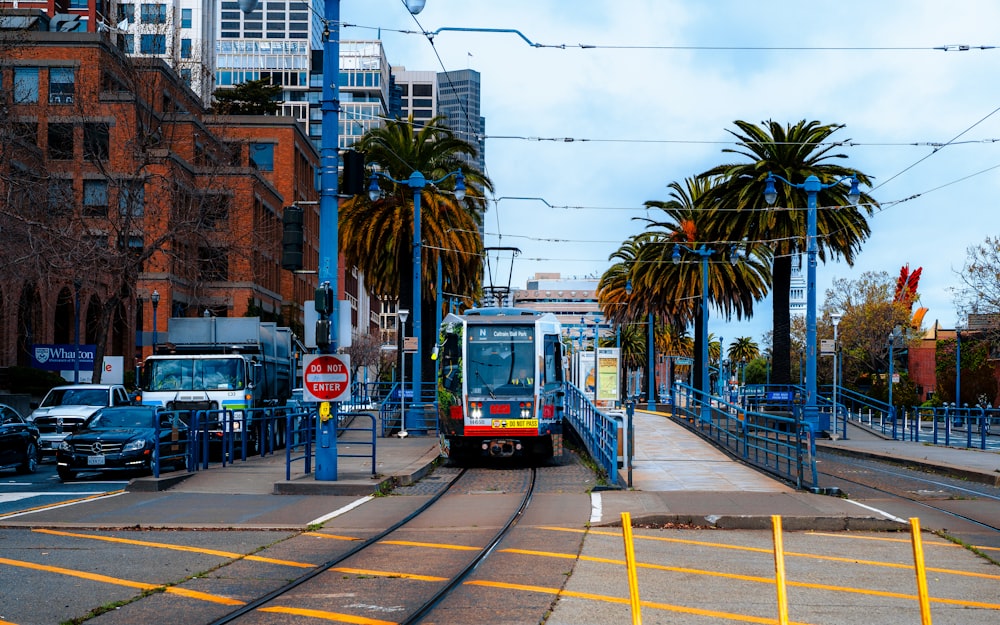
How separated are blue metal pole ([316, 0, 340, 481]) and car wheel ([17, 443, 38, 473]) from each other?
9.25 m

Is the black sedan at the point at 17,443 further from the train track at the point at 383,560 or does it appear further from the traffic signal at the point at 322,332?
the train track at the point at 383,560

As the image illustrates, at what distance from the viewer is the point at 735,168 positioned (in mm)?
41156

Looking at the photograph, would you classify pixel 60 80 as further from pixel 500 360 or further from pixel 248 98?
pixel 500 360

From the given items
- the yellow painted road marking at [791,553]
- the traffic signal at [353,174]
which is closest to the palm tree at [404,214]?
the traffic signal at [353,174]

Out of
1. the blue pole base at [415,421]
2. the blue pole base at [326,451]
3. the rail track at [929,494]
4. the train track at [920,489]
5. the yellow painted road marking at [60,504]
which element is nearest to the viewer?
the rail track at [929,494]

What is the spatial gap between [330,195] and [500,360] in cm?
840

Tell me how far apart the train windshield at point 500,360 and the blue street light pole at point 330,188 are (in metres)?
7.43

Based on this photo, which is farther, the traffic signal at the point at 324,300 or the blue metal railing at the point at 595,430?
the blue metal railing at the point at 595,430

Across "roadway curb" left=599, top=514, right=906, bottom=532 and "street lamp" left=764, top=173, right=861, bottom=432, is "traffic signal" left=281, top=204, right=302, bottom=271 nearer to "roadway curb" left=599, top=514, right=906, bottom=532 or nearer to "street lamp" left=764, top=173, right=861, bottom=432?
"roadway curb" left=599, top=514, right=906, bottom=532

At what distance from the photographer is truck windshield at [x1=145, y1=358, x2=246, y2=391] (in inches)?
1232

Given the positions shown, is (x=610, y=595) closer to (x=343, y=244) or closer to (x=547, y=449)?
(x=547, y=449)

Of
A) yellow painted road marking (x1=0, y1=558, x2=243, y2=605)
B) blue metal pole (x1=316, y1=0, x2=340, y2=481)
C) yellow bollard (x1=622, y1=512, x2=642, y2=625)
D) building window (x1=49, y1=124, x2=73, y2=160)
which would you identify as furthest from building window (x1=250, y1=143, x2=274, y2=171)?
yellow bollard (x1=622, y1=512, x2=642, y2=625)

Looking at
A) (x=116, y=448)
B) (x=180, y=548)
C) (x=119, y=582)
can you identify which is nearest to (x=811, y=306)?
(x=116, y=448)

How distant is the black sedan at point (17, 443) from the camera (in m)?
25.0
